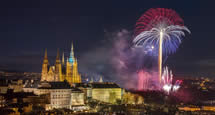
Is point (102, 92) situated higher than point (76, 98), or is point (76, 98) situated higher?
point (102, 92)

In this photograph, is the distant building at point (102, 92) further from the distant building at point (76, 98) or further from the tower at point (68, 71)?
the distant building at point (76, 98)

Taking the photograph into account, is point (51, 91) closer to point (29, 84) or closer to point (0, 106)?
point (29, 84)

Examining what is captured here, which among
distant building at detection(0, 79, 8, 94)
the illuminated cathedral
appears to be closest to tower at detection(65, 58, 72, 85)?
the illuminated cathedral

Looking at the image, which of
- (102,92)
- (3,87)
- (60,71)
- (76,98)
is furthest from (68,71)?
(3,87)

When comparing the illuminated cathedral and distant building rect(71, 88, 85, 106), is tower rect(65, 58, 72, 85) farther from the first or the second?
distant building rect(71, 88, 85, 106)

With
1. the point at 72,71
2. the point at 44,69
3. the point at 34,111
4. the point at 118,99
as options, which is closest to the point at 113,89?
the point at 118,99

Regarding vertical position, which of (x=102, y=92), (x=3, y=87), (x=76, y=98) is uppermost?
(x=3, y=87)

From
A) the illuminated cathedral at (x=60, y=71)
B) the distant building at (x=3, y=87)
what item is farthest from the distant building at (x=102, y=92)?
the distant building at (x=3, y=87)

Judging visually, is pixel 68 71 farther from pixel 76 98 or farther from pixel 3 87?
pixel 3 87

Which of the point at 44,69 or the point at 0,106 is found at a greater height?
the point at 44,69
